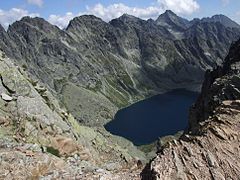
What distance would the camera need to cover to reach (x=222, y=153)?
22.2 metres

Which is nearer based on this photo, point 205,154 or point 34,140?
point 205,154

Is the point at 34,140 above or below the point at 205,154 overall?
above

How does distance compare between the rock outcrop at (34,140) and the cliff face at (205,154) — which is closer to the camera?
the cliff face at (205,154)

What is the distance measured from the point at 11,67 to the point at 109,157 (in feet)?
67.5

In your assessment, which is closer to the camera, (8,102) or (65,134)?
(8,102)

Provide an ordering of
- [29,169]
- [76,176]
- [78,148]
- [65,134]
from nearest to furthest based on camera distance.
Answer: [76,176], [29,169], [78,148], [65,134]

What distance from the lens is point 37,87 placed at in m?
Result: 54.9

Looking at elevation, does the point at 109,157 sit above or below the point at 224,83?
below

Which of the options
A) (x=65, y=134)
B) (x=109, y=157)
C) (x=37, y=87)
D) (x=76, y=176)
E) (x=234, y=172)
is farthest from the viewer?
(x=109, y=157)

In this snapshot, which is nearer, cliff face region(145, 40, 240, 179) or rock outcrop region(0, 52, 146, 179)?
cliff face region(145, 40, 240, 179)

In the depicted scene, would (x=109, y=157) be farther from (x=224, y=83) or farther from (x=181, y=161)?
(x=181, y=161)

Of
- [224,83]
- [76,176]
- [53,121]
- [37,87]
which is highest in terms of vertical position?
[224,83]

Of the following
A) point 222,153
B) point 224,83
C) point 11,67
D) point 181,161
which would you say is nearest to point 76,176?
point 181,161

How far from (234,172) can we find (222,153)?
1414 millimetres
